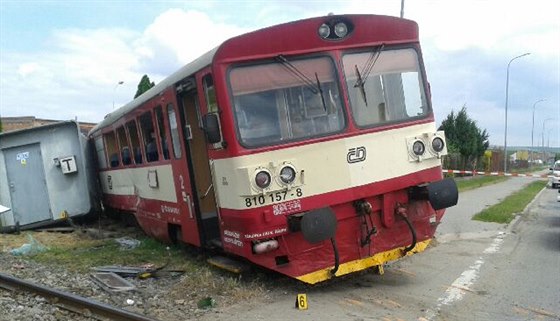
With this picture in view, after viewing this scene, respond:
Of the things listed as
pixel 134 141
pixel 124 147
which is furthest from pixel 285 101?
pixel 124 147

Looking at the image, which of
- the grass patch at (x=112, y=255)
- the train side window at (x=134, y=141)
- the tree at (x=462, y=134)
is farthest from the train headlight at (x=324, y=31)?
the tree at (x=462, y=134)

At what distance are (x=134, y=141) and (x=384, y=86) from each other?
218 inches

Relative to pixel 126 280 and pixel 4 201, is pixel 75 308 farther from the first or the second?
pixel 4 201

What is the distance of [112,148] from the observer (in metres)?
13.1

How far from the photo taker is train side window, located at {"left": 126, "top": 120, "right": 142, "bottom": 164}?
412 inches

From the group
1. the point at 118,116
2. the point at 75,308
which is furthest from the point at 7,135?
the point at 75,308

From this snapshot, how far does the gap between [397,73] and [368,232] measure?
1908mm

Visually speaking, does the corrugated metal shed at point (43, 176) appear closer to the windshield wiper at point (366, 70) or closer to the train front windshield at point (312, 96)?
the train front windshield at point (312, 96)

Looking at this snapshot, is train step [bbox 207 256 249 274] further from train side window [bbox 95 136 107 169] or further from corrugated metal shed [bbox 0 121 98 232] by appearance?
corrugated metal shed [bbox 0 121 98 232]

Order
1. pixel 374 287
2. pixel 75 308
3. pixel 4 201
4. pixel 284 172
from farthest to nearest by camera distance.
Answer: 1. pixel 4 201
2. pixel 374 287
3. pixel 75 308
4. pixel 284 172

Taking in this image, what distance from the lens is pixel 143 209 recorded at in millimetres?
10875

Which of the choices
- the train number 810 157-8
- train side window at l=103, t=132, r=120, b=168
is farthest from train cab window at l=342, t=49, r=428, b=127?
train side window at l=103, t=132, r=120, b=168

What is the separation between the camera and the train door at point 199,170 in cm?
790

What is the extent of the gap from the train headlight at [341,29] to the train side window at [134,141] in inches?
194
